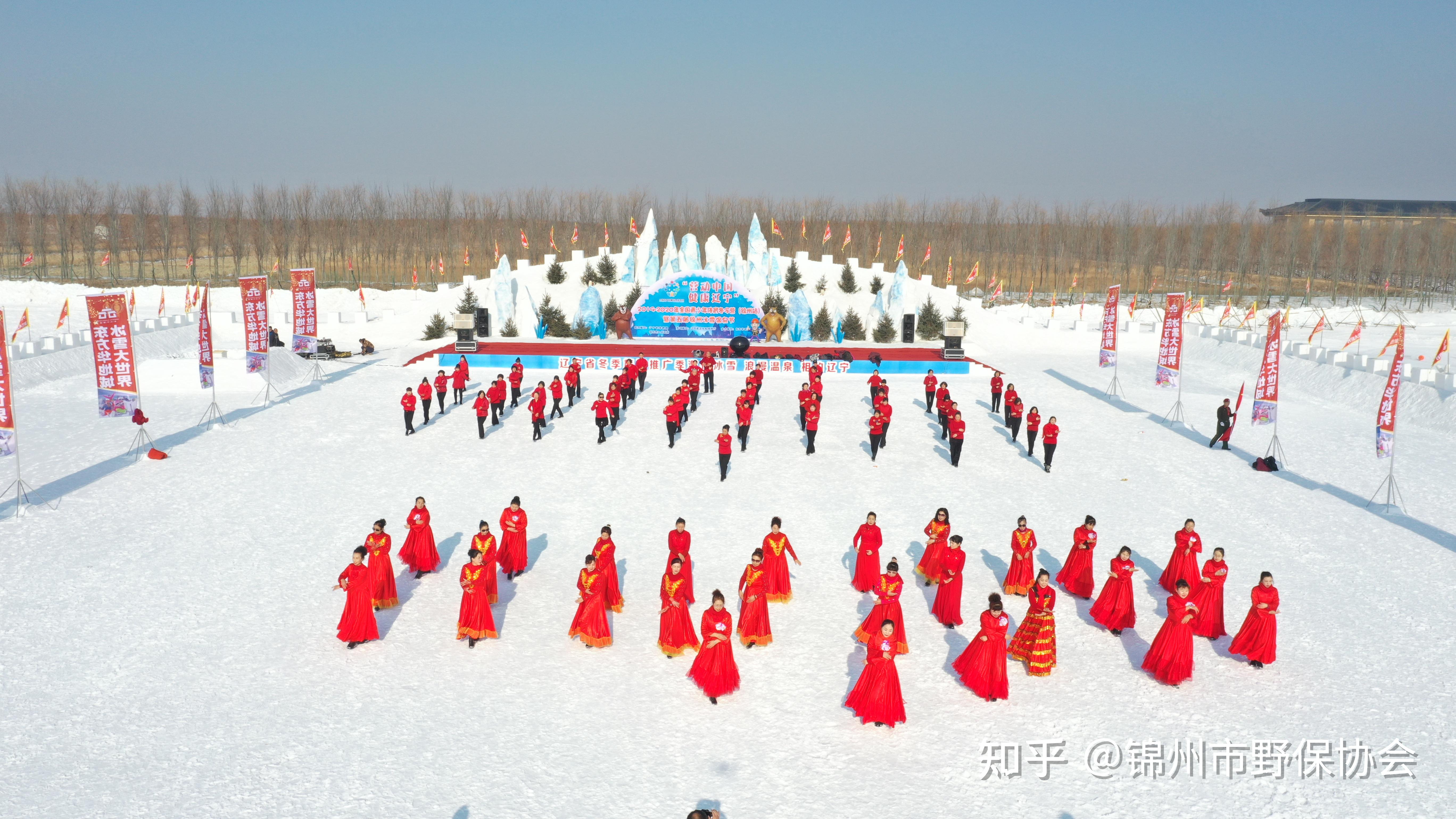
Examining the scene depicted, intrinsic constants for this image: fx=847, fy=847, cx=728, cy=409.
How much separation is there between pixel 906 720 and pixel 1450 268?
6168cm

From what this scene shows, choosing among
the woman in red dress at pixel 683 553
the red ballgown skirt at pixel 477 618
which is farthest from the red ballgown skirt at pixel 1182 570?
the red ballgown skirt at pixel 477 618

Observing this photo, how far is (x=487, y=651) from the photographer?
8.16 meters

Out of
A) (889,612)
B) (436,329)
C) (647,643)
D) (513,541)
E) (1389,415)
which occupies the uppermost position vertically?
(1389,415)

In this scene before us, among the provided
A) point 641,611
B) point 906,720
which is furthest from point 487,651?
point 906,720

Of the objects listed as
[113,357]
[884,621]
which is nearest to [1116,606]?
[884,621]

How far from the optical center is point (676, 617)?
8.01 metres

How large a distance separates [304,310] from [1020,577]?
1908 cm

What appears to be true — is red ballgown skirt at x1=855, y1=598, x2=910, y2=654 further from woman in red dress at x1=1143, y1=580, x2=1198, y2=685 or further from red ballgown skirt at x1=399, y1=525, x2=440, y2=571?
red ballgown skirt at x1=399, y1=525, x2=440, y2=571

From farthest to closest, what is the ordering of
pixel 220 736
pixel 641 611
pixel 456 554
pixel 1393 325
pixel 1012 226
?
pixel 1012 226, pixel 1393 325, pixel 456 554, pixel 641 611, pixel 220 736

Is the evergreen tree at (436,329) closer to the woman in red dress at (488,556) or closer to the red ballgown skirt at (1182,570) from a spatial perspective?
Result: the woman in red dress at (488,556)

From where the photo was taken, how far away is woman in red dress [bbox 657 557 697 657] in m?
7.96

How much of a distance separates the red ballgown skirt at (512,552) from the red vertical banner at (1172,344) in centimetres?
1413

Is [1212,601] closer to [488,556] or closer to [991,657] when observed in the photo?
[991,657]

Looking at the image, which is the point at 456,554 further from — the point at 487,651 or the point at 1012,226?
the point at 1012,226
